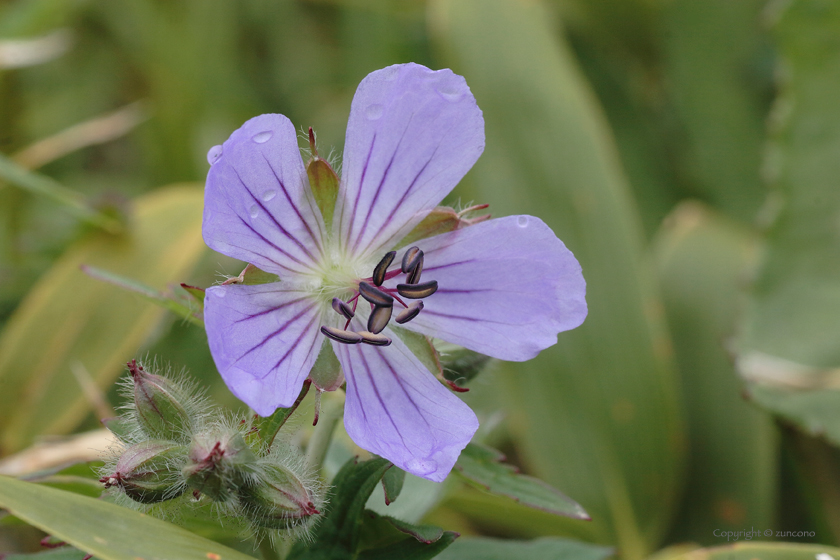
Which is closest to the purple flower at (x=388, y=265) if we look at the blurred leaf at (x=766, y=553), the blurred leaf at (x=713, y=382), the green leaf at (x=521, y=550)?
the green leaf at (x=521, y=550)

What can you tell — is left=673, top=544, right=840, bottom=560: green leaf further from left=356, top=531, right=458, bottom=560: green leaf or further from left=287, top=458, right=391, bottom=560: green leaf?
left=287, top=458, right=391, bottom=560: green leaf

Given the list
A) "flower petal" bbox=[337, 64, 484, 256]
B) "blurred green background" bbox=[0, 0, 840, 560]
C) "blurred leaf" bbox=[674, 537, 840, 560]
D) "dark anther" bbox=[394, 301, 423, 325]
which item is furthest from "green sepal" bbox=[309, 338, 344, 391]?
"blurred leaf" bbox=[674, 537, 840, 560]

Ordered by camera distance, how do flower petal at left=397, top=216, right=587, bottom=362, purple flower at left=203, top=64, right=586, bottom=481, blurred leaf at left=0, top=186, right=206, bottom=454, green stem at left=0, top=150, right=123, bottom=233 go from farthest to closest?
blurred leaf at left=0, top=186, right=206, bottom=454 → green stem at left=0, top=150, right=123, bottom=233 → flower petal at left=397, top=216, right=587, bottom=362 → purple flower at left=203, top=64, right=586, bottom=481

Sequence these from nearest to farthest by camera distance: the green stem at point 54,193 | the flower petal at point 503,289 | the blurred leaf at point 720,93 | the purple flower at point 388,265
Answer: the purple flower at point 388,265
the flower petal at point 503,289
the green stem at point 54,193
the blurred leaf at point 720,93

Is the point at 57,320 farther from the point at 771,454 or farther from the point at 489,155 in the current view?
the point at 771,454

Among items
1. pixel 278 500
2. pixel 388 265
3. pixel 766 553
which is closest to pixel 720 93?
pixel 766 553

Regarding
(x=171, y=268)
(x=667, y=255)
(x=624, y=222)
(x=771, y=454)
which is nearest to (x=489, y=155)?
(x=624, y=222)

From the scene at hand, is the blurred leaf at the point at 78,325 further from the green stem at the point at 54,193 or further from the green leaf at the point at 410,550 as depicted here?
the green leaf at the point at 410,550
